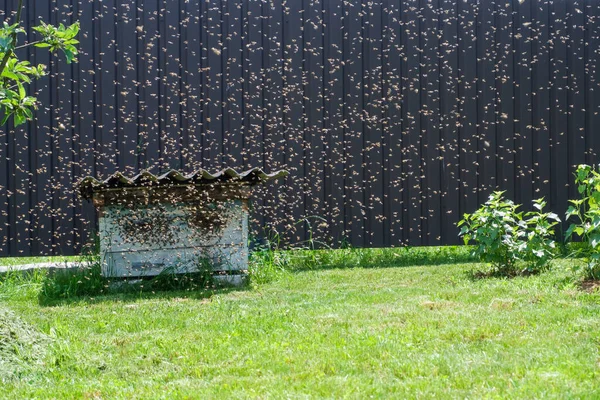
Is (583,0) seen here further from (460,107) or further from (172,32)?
(172,32)

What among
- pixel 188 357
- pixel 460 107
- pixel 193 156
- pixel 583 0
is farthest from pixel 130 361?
pixel 583 0

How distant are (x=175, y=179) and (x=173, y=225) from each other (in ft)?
A: 1.03

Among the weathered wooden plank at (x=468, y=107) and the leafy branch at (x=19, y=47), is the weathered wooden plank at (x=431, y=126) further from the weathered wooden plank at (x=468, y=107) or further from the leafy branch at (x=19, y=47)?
the leafy branch at (x=19, y=47)

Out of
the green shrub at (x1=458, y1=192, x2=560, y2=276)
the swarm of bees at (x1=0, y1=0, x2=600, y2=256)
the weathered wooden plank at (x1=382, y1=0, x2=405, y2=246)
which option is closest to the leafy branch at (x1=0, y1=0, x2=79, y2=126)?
the green shrub at (x1=458, y1=192, x2=560, y2=276)

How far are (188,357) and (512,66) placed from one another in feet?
15.0

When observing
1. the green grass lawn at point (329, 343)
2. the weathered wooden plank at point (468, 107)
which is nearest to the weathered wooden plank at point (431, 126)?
the weathered wooden plank at point (468, 107)

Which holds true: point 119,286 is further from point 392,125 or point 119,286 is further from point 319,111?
point 392,125

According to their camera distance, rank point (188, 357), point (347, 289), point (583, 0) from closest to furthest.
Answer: point (188, 357) < point (347, 289) < point (583, 0)

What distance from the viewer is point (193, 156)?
5898mm

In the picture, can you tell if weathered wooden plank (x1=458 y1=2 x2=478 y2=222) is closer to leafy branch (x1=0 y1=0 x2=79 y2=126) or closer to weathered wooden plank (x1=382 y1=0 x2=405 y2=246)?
weathered wooden plank (x1=382 y1=0 x2=405 y2=246)

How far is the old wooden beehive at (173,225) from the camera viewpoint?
4.73 metres

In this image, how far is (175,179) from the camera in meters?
4.71

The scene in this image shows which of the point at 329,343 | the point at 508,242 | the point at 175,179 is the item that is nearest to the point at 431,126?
the point at 508,242

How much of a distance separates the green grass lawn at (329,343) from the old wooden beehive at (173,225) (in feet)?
1.39
